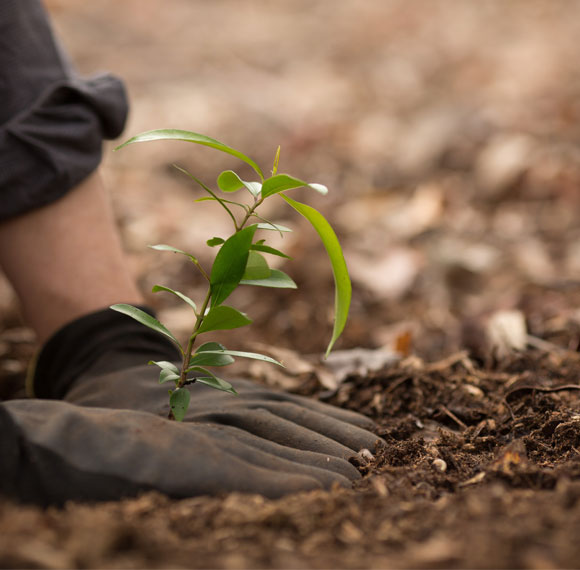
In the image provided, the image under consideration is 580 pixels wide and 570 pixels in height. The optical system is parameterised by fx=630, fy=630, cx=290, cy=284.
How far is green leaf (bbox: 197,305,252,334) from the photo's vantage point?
2.77 ft

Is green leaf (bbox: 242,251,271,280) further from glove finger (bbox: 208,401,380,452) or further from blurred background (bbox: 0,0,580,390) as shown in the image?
blurred background (bbox: 0,0,580,390)

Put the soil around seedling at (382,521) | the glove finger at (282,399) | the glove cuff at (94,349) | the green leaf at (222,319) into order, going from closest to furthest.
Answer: the soil around seedling at (382,521) < the green leaf at (222,319) < the glove finger at (282,399) < the glove cuff at (94,349)

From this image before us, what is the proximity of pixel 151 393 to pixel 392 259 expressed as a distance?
1285 millimetres

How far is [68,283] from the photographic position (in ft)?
4.16

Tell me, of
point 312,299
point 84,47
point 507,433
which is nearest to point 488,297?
point 312,299

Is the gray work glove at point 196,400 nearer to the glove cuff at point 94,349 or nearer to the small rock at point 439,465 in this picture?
the glove cuff at point 94,349

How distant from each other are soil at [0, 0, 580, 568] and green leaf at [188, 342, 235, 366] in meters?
0.20

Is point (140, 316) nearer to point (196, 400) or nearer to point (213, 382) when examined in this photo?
point (213, 382)

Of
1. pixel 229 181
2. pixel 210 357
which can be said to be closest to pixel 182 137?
pixel 229 181

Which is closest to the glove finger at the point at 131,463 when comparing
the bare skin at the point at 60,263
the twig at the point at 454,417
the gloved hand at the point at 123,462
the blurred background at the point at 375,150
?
the gloved hand at the point at 123,462

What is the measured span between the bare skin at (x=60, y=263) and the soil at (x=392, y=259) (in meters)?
0.31

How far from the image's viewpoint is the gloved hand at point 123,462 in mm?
740

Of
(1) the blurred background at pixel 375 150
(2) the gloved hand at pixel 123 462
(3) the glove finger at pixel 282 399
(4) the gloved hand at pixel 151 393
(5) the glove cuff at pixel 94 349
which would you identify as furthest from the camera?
(1) the blurred background at pixel 375 150

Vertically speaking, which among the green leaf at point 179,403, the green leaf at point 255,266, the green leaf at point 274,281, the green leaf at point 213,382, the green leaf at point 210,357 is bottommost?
the green leaf at point 179,403
